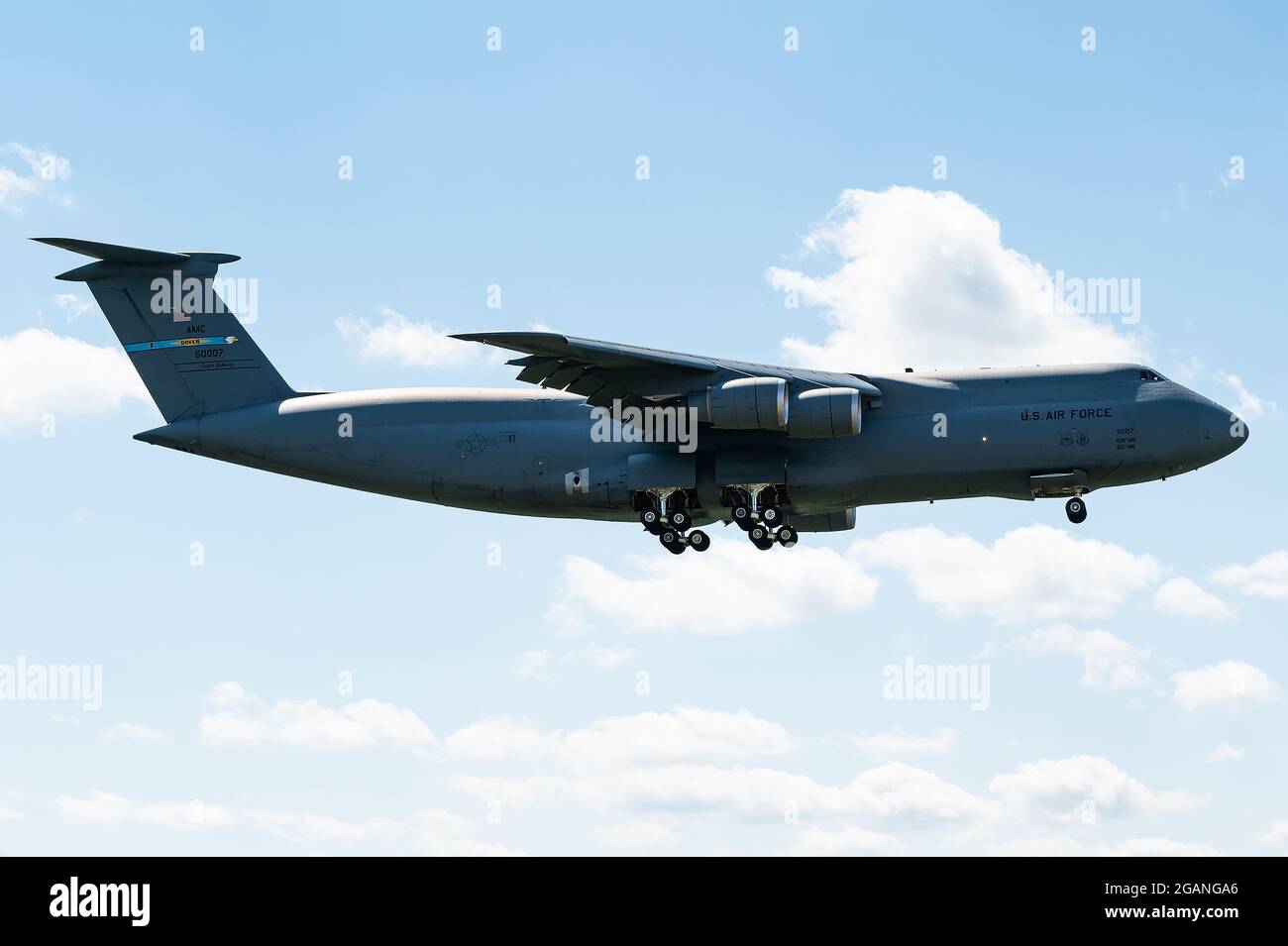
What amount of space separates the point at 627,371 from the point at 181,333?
8.28m

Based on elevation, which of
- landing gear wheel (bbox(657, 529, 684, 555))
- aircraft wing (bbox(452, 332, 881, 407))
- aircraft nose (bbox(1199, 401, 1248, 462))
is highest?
aircraft wing (bbox(452, 332, 881, 407))

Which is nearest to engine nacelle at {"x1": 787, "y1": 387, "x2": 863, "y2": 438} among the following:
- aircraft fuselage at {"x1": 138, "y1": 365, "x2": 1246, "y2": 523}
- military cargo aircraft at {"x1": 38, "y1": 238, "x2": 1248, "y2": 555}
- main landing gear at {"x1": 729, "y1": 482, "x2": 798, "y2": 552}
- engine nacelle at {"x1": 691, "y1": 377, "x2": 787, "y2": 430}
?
military cargo aircraft at {"x1": 38, "y1": 238, "x2": 1248, "y2": 555}

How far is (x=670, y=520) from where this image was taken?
80.5ft

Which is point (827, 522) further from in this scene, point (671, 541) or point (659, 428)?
point (659, 428)

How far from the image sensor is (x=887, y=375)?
2414 centimetres

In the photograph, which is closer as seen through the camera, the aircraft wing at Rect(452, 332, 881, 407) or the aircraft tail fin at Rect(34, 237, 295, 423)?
the aircraft wing at Rect(452, 332, 881, 407)

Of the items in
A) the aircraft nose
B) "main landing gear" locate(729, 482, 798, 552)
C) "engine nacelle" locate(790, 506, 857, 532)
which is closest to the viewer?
the aircraft nose

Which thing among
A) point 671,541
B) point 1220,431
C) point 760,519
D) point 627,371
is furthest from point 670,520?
point 1220,431

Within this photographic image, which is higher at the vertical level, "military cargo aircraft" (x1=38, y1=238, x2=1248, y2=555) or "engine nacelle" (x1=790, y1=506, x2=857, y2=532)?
"military cargo aircraft" (x1=38, y1=238, x2=1248, y2=555)

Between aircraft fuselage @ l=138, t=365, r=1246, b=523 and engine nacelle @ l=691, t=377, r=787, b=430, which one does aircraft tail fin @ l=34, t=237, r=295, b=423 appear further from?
engine nacelle @ l=691, t=377, r=787, b=430

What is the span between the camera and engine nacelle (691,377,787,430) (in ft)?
74.5
